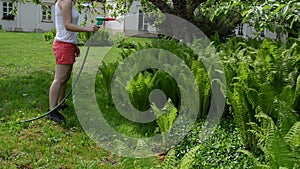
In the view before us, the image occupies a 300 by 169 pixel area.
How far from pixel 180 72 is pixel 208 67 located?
14.6 inches

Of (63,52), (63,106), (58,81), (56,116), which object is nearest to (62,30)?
(63,52)

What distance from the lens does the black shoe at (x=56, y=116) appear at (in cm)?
514

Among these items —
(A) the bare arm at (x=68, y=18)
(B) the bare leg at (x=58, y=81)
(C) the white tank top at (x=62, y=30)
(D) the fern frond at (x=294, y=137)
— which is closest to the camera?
(D) the fern frond at (x=294, y=137)

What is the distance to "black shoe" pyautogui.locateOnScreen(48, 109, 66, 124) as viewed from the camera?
16.9 ft

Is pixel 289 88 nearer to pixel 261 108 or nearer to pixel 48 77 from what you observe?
pixel 261 108

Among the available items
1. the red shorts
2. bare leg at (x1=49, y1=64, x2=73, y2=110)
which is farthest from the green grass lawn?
the red shorts

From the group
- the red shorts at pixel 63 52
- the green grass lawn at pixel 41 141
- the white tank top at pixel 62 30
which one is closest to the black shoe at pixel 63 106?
the green grass lawn at pixel 41 141

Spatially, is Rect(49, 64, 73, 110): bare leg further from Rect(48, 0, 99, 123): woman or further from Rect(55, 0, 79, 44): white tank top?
Rect(55, 0, 79, 44): white tank top

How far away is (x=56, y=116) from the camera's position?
5.20 meters

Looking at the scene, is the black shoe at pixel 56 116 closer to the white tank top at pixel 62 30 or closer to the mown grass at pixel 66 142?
the mown grass at pixel 66 142

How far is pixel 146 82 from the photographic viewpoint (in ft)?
17.4

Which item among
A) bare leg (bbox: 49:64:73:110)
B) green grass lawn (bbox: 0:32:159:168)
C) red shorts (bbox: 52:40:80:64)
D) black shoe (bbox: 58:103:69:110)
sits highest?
red shorts (bbox: 52:40:80:64)

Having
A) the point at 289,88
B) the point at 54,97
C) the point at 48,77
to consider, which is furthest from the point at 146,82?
the point at 48,77

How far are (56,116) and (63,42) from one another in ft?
3.11
